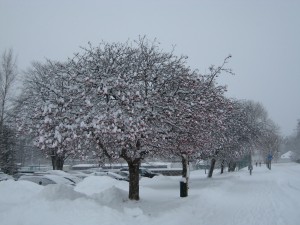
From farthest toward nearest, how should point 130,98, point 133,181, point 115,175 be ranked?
point 115,175, point 133,181, point 130,98

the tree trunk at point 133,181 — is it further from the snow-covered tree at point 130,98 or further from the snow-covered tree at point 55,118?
the snow-covered tree at point 55,118

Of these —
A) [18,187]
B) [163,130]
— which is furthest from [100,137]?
[18,187]

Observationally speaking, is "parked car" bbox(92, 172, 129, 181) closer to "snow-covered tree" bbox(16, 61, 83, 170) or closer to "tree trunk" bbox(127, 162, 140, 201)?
"tree trunk" bbox(127, 162, 140, 201)

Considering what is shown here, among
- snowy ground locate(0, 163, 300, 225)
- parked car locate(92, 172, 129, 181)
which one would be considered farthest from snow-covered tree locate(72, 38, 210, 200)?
parked car locate(92, 172, 129, 181)

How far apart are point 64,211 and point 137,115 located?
418 centimetres

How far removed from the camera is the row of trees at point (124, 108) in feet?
41.4

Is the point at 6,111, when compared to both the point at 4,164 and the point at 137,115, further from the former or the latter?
the point at 137,115

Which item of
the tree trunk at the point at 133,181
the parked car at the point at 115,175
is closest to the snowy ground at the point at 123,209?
the tree trunk at the point at 133,181

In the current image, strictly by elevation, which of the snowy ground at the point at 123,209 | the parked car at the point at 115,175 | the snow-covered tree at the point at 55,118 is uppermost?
the snow-covered tree at the point at 55,118

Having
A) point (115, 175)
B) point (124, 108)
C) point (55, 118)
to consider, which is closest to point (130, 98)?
point (124, 108)

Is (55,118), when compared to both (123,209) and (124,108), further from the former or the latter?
(123,209)

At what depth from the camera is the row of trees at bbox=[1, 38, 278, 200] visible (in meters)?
12.6

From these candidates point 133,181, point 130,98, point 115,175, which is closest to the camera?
point 130,98

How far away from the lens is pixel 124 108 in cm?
1304
